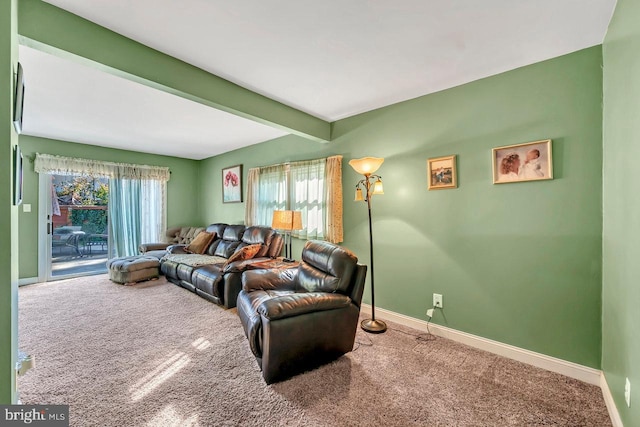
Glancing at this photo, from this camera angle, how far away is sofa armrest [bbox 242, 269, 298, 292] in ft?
9.23

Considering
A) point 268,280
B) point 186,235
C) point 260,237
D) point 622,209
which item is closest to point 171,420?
point 268,280

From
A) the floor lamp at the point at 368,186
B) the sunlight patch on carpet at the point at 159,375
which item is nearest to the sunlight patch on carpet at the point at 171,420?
the sunlight patch on carpet at the point at 159,375

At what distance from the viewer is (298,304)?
77.0 inches

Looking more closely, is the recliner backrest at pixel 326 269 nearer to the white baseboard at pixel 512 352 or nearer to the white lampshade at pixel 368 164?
the white lampshade at pixel 368 164

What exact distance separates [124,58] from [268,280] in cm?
225

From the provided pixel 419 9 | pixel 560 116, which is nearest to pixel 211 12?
pixel 419 9

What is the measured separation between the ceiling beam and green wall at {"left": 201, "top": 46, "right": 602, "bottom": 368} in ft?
5.16

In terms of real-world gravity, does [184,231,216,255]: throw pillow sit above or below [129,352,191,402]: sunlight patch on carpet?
above

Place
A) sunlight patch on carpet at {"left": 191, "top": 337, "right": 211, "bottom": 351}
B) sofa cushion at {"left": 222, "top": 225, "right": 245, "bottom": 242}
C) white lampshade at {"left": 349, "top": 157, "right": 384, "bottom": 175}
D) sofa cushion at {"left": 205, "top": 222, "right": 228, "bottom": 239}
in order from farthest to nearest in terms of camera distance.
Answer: sofa cushion at {"left": 205, "top": 222, "right": 228, "bottom": 239}, sofa cushion at {"left": 222, "top": 225, "right": 245, "bottom": 242}, white lampshade at {"left": 349, "top": 157, "right": 384, "bottom": 175}, sunlight patch on carpet at {"left": 191, "top": 337, "right": 211, "bottom": 351}

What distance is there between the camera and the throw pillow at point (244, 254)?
148 inches

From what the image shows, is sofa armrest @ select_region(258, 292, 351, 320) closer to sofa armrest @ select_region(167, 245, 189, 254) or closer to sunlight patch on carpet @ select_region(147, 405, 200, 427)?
sunlight patch on carpet @ select_region(147, 405, 200, 427)

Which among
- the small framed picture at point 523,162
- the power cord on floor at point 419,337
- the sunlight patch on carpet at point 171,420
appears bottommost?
the power cord on floor at point 419,337

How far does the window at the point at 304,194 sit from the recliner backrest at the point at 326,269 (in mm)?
897

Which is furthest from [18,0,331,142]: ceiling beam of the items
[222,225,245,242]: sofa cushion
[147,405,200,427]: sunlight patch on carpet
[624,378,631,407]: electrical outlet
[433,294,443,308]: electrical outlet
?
[624,378,631,407]: electrical outlet
